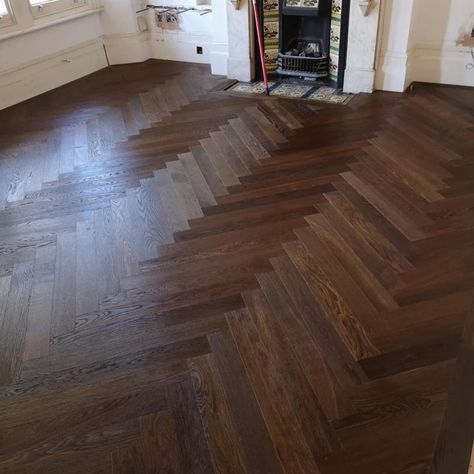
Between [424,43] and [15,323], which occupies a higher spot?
[424,43]

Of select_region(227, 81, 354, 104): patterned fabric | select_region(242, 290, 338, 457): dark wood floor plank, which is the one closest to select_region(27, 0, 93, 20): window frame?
select_region(227, 81, 354, 104): patterned fabric

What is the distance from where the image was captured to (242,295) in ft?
7.14

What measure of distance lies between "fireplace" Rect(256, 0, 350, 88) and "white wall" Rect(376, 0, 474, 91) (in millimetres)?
361

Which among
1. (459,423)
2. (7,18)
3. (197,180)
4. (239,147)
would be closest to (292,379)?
(459,423)

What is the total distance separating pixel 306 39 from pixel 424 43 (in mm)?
1003

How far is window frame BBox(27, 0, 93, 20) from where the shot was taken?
4.46 meters

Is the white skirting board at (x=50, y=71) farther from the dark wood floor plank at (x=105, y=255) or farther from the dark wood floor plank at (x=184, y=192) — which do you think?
the dark wood floor plank at (x=105, y=255)

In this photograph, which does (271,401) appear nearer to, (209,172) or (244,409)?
(244,409)

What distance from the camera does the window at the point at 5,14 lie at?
4.18 metres

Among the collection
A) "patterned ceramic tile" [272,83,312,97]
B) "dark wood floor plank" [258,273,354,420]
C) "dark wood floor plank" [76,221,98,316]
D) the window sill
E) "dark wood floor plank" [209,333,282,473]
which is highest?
the window sill

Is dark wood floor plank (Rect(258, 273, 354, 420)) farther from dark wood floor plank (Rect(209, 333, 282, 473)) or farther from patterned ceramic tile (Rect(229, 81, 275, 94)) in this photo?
patterned ceramic tile (Rect(229, 81, 275, 94))

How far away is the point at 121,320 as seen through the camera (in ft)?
6.87

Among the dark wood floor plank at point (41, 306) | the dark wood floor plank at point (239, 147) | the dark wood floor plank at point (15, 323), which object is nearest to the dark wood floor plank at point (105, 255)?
the dark wood floor plank at point (41, 306)

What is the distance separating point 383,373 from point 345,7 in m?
3.25
